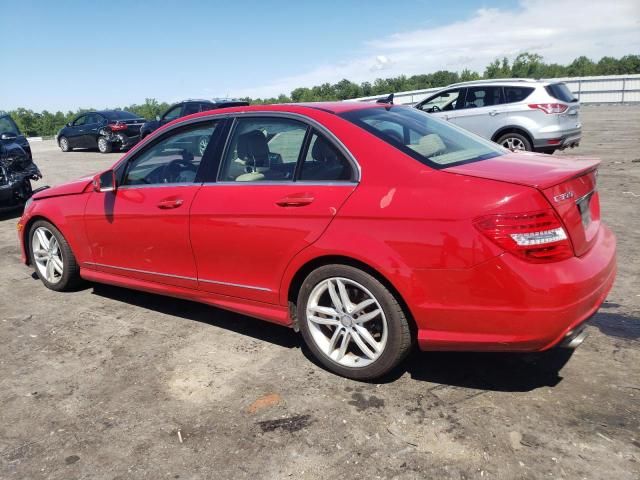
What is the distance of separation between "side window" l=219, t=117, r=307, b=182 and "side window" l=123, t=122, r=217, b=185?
11.1 inches

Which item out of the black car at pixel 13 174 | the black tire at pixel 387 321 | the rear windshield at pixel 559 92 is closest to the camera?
the black tire at pixel 387 321

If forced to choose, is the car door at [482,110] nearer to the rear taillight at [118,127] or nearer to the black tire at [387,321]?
the black tire at [387,321]

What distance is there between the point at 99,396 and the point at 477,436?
85.9 inches

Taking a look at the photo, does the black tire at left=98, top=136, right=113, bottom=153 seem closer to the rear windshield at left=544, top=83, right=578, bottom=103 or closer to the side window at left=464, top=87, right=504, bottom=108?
the side window at left=464, top=87, right=504, bottom=108

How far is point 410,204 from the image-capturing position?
9.86ft

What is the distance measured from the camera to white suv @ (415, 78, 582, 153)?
10789 mm

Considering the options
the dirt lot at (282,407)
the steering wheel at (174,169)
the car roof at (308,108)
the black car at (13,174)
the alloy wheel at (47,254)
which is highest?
the car roof at (308,108)

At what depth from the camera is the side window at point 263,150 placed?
363cm

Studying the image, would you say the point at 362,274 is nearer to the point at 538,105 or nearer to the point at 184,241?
the point at 184,241

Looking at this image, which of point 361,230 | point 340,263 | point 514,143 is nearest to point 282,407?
point 340,263

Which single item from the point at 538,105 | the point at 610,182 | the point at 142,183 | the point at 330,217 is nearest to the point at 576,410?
the point at 330,217

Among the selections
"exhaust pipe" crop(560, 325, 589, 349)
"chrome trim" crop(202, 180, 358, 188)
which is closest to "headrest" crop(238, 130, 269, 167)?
"chrome trim" crop(202, 180, 358, 188)

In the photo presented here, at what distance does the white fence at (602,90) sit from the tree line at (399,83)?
30.6ft

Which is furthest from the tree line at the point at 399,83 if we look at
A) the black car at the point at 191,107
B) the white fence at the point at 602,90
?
the black car at the point at 191,107
